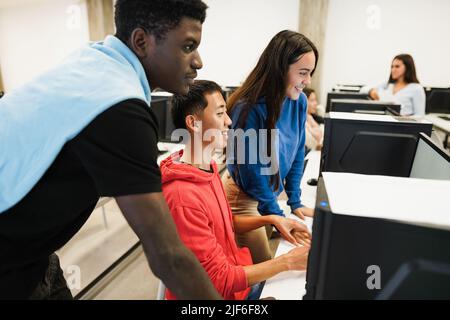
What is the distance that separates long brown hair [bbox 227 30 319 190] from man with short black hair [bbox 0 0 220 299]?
670 millimetres

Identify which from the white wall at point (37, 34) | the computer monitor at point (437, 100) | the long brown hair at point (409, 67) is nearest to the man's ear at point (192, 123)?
the long brown hair at point (409, 67)

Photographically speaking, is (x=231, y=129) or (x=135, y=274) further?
(x=135, y=274)

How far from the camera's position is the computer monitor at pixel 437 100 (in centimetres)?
419

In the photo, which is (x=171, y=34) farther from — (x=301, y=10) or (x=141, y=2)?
(x=301, y=10)

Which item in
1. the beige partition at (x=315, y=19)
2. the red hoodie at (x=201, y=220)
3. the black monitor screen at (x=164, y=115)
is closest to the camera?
the red hoodie at (x=201, y=220)

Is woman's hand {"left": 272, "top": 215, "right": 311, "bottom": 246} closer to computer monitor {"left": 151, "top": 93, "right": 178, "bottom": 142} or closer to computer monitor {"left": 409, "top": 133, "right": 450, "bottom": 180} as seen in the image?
computer monitor {"left": 409, "top": 133, "right": 450, "bottom": 180}

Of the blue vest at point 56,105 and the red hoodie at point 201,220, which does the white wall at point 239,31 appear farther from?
the blue vest at point 56,105

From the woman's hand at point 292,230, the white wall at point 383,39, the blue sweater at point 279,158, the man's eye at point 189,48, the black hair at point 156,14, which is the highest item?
the white wall at point 383,39

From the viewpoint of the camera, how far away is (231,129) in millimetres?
1272

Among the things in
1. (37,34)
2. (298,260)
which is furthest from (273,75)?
(37,34)

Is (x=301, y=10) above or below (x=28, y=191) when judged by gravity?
above

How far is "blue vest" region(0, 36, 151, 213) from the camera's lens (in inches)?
18.6
